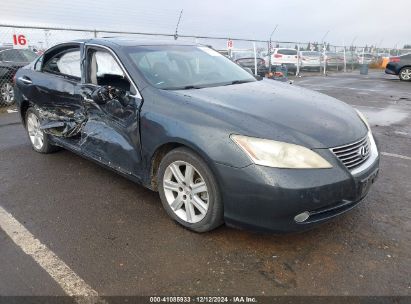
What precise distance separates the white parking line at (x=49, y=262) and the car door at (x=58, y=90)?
126cm

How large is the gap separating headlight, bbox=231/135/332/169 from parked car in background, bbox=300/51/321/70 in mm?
20492

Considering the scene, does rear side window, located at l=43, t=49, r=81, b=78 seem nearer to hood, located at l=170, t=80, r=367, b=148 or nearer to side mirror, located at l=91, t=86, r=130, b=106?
side mirror, located at l=91, t=86, r=130, b=106

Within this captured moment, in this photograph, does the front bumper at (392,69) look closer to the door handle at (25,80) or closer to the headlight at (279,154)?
the door handle at (25,80)

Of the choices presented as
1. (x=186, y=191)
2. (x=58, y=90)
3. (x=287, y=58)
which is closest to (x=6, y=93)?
(x=58, y=90)

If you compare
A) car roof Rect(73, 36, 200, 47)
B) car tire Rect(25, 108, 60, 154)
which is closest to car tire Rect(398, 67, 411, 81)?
car roof Rect(73, 36, 200, 47)

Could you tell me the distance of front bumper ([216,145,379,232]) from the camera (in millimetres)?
2570

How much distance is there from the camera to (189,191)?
3100 millimetres

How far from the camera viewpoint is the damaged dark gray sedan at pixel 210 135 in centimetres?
264

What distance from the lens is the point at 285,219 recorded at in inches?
104

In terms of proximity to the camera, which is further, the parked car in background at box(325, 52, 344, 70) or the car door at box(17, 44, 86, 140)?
the parked car in background at box(325, 52, 344, 70)

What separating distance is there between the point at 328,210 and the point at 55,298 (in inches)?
76.3

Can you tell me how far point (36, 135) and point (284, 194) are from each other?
13.0 feet

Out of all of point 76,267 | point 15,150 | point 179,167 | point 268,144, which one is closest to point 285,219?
point 268,144

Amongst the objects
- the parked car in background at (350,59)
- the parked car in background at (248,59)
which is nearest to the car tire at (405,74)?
the parked car in background at (248,59)
